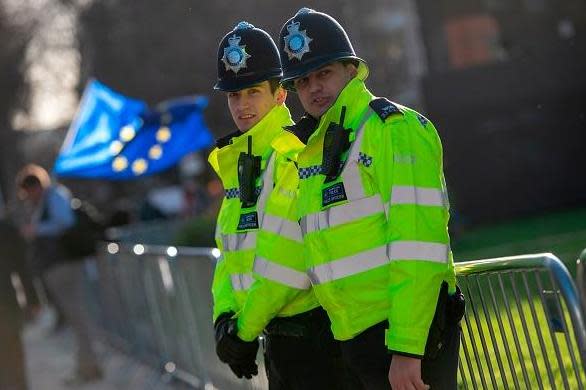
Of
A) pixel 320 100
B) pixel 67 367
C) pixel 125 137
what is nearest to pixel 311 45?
pixel 320 100

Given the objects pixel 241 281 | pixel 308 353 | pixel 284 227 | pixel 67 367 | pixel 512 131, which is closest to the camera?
pixel 284 227

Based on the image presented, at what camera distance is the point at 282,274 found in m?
4.65

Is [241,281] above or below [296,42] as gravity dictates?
below

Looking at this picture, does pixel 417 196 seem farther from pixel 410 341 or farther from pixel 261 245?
pixel 261 245

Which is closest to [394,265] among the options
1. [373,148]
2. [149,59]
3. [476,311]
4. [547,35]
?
[373,148]

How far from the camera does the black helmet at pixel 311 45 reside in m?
4.28

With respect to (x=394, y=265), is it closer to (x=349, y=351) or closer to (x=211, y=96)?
(x=349, y=351)

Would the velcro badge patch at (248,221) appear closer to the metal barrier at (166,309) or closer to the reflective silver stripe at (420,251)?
the reflective silver stripe at (420,251)

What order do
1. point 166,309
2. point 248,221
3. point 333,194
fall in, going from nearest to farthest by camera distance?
point 333,194 < point 248,221 < point 166,309

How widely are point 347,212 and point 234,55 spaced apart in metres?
1.31

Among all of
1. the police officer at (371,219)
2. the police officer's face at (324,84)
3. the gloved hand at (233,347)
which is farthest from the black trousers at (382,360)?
the gloved hand at (233,347)

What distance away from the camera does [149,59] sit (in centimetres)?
4162

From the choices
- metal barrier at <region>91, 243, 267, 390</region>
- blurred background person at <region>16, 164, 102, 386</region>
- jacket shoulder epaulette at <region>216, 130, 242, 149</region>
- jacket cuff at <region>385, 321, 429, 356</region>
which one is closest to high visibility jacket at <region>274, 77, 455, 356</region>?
jacket cuff at <region>385, 321, 429, 356</region>

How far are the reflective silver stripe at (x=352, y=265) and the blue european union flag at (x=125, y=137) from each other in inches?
511
